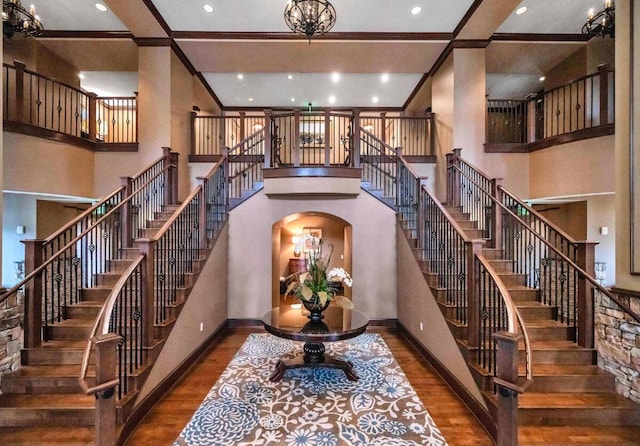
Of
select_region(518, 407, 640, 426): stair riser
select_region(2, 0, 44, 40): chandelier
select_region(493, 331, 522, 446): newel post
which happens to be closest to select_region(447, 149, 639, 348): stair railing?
select_region(518, 407, 640, 426): stair riser

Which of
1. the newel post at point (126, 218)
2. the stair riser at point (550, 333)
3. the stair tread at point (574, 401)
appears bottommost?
the stair tread at point (574, 401)

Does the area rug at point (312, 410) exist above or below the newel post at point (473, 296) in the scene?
below

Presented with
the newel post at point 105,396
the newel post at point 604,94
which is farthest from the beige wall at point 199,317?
the newel post at point 604,94

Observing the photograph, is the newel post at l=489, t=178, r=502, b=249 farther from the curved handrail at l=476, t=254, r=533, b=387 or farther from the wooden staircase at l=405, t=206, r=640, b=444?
the curved handrail at l=476, t=254, r=533, b=387

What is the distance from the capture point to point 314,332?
3.57 m

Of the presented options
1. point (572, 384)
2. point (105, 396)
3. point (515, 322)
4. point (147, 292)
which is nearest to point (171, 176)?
point (147, 292)

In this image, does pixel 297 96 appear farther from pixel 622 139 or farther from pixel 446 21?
pixel 622 139

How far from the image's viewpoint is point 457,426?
294cm

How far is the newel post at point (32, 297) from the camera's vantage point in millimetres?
3295

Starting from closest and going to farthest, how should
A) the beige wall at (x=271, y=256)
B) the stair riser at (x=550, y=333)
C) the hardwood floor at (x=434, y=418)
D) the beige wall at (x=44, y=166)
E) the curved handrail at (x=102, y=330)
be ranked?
the curved handrail at (x=102, y=330) < the hardwood floor at (x=434, y=418) < the stair riser at (x=550, y=333) < the beige wall at (x=44, y=166) < the beige wall at (x=271, y=256)

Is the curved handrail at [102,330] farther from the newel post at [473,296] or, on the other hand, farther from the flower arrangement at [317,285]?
the newel post at [473,296]

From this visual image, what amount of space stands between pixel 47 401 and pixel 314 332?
254cm

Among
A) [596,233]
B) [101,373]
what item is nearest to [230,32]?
[101,373]

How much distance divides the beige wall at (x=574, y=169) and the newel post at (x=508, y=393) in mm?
4625
